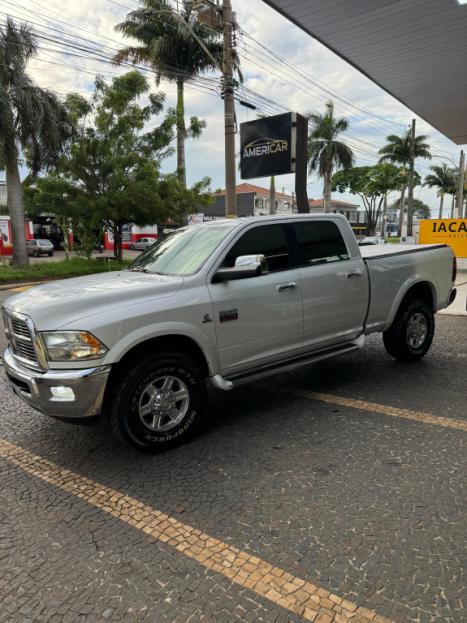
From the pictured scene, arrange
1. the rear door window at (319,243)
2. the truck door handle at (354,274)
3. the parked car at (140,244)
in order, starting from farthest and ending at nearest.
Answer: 1. the parked car at (140,244)
2. the truck door handle at (354,274)
3. the rear door window at (319,243)

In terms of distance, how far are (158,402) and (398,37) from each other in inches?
429

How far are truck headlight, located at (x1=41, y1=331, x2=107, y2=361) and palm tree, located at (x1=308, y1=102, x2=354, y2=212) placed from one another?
42096 mm

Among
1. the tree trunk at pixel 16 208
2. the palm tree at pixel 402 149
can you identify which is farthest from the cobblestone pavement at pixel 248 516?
the palm tree at pixel 402 149

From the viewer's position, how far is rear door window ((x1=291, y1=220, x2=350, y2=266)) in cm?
475

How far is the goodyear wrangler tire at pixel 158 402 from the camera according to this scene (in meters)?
3.47

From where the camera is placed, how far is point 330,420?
13.9 ft

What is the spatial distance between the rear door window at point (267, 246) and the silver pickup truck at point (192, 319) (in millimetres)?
11

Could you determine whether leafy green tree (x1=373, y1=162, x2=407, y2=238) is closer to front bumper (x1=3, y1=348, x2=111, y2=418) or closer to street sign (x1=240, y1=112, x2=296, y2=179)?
street sign (x1=240, y1=112, x2=296, y2=179)

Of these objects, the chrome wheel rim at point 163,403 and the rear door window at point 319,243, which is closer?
the chrome wheel rim at point 163,403

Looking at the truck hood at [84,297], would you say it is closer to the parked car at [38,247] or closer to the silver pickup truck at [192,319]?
the silver pickup truck at [192,319]

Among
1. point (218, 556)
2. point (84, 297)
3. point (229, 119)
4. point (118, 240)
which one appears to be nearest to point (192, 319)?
point (84, 297)

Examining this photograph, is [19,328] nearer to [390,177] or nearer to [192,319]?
[192,319]

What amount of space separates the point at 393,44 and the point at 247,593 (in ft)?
40.5

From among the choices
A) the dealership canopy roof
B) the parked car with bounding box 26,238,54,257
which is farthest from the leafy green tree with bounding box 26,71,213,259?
the parked car with bounding box 26,238,54,257
